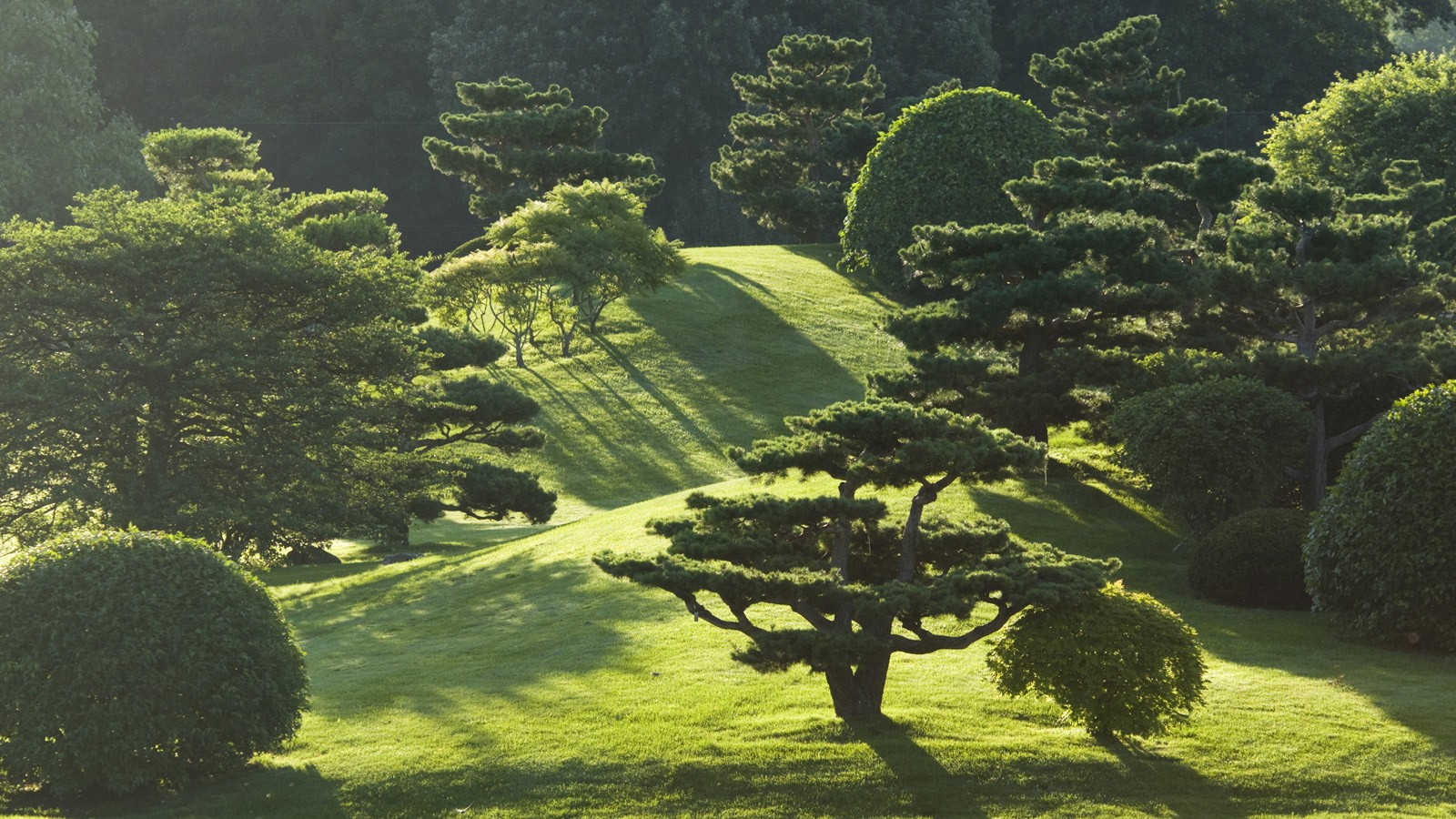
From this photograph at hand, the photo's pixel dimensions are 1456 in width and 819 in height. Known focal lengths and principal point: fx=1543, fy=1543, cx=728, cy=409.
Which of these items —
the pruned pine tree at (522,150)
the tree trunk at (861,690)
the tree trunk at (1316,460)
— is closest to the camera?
the tree trunk at (861,690)

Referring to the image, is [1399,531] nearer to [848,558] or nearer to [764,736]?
[848,558]

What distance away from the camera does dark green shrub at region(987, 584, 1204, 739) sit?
1312 centimetres

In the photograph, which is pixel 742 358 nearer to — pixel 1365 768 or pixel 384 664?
pixel 384 664

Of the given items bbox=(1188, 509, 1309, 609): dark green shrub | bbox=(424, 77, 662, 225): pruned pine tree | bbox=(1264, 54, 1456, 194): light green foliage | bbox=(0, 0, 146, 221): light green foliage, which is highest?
bbox=(0, 0, 146, 221): light green foliage

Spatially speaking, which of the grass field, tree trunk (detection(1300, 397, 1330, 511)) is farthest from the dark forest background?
tree trunk (detection(1300, 397, 1330, 511))

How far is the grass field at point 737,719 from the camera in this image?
40.9 ft

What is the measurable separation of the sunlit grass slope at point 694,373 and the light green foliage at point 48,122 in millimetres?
21675

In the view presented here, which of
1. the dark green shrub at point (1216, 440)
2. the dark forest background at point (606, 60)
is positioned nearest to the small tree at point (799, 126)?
the dark forest background at point (606, 60)

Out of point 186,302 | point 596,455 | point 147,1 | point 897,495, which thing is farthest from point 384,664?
point 147,1

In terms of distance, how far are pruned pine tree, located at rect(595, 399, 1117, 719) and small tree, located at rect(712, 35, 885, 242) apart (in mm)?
35484

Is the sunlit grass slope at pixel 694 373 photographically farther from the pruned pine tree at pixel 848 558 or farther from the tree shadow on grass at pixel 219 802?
the tree shadow on grass at pixel 219 802

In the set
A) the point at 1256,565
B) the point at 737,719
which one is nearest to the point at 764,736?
the point at 737,719

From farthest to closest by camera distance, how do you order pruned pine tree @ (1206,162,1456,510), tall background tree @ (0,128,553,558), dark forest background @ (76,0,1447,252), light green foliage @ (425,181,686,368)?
dark forest background @ (76,0,1447,252)
light green foliage @ (425,181,686,368)
tall background tree @ (0,128,553,558)
pruned pine tree @ (1206,162,1456,510)

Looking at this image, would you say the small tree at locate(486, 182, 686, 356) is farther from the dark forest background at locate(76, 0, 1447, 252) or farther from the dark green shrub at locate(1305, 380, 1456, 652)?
the dark green shrub at locate(1305, 380, 1456, 652)
